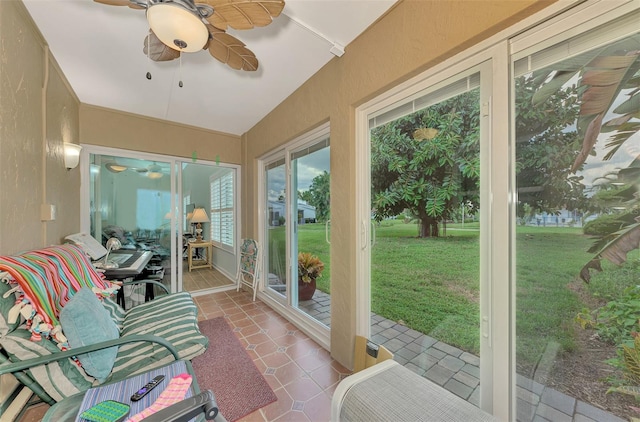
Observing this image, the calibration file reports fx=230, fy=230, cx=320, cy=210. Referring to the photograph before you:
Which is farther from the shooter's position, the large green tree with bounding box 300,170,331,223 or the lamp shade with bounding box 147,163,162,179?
the lamp shade with bounding box 147,163,162,179

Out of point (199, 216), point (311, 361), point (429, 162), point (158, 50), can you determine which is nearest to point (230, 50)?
point (158, 50)

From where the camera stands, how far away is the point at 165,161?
3.53 m

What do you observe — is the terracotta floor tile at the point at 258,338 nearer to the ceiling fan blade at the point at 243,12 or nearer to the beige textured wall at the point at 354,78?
the beige textured wall at the point at 354,78

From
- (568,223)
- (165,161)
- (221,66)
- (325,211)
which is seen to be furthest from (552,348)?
(165,161)

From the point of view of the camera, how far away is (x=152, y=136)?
3.37 metres

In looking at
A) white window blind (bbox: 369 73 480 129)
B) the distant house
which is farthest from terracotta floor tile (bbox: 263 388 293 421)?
white window blind (bbox: 369 73 480 129)

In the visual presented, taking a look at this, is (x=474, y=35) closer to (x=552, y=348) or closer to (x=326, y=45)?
(x=326, y=45)

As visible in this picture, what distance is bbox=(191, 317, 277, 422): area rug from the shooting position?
1585 mm

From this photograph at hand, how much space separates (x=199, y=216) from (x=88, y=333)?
3101 millimetres

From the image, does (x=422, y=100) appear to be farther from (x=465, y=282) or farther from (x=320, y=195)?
(x=320, y=195)

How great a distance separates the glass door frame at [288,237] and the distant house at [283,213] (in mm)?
124

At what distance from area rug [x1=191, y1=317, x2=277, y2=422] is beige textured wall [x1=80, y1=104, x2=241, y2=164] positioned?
276cm

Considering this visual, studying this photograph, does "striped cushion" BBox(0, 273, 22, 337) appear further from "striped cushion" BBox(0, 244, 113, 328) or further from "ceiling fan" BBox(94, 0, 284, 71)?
"ceiling fan" BBox(94, 0, 284, 71)

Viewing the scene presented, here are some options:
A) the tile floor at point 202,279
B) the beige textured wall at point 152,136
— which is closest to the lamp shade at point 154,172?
the beige textured wall at point 152,136
